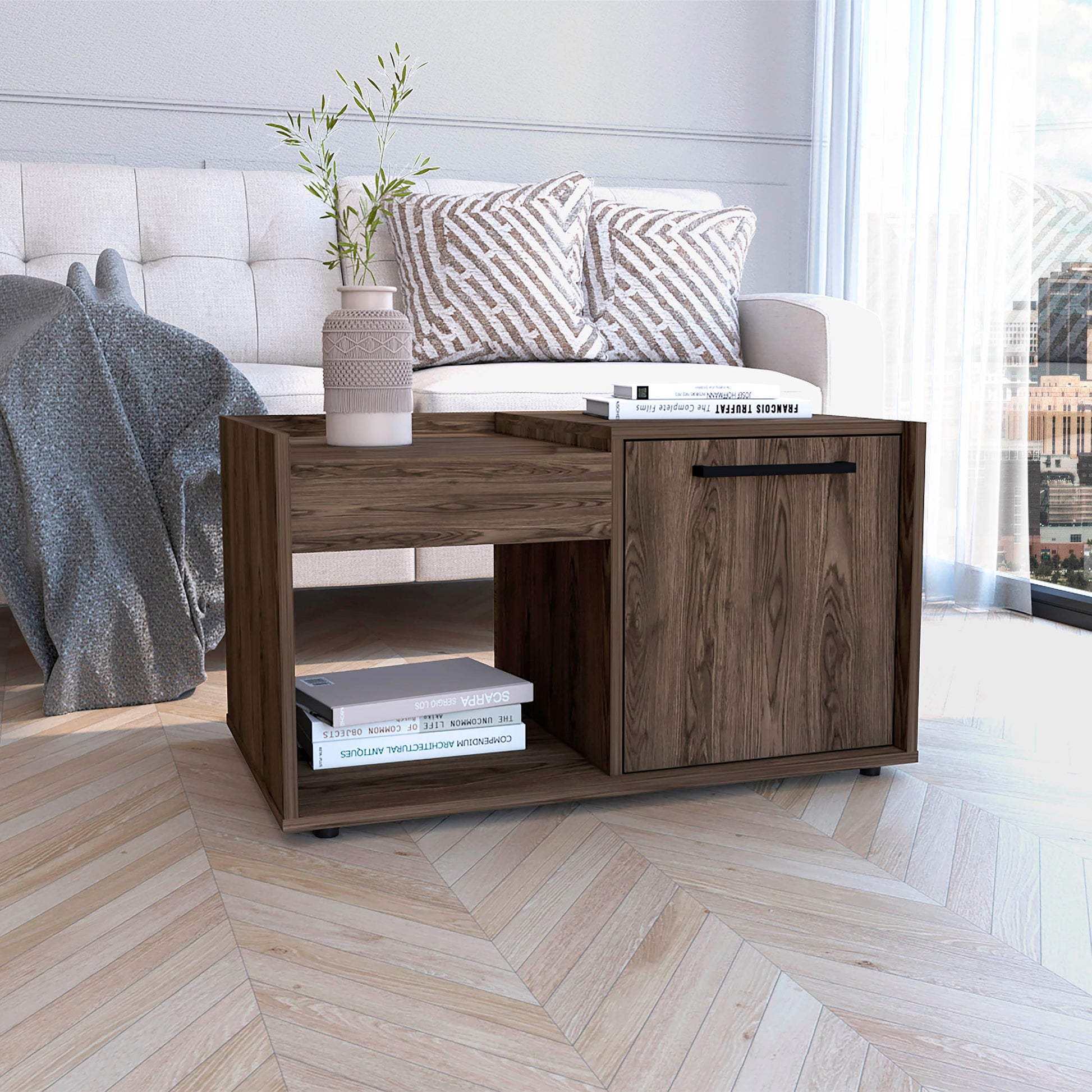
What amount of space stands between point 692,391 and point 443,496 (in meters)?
0.37

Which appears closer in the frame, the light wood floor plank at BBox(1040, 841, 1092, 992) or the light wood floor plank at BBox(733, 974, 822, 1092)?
the light wood floor plank at BBox(733, 974, 822, 1092)

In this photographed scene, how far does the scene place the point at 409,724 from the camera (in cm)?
142

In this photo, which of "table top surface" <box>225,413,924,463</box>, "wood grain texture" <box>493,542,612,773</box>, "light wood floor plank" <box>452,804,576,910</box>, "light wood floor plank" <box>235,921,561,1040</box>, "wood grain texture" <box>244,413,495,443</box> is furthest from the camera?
"wood grain texture" <box>244,413,495,443</box>

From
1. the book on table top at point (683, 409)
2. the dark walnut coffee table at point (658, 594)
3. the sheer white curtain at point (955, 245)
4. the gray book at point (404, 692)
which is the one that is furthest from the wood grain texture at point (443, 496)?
the sheer white curtain at point (955, 245)

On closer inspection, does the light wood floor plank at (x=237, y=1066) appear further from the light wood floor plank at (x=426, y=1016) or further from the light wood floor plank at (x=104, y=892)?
the light wood floor plank at (x=104, y=892)

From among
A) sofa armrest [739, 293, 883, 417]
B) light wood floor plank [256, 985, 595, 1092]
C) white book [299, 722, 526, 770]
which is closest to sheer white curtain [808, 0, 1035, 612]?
sofa armrest [739, 293, 883, 417]

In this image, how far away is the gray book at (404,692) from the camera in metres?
1.39

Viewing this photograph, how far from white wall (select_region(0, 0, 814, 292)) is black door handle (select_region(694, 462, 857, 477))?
6.61 feet

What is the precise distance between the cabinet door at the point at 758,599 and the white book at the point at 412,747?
17 centimetres

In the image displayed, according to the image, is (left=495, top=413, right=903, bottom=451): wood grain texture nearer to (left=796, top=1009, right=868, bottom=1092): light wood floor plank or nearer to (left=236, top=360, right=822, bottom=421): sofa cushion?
(left=236, top=360, right=822, bottom=421): sofa cushion

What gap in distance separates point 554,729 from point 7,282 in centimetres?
122

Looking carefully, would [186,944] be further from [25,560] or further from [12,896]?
[25,560]

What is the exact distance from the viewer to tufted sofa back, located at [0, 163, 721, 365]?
2.48 meters

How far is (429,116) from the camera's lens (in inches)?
123
